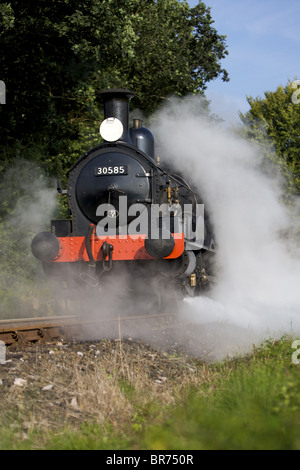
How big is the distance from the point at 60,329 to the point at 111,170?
2415 mm

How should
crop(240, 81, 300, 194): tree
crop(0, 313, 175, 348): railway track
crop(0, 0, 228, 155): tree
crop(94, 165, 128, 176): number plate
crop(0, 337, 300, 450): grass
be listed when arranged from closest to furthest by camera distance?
crop(0, 337, 300, 450): grass < crop(0, 313, 175, 348): railway track < crop(94, 165, 128, 176): number plate < crop(0, 0, 228, 155): tree < crop(240, 81, 300, 194): tree

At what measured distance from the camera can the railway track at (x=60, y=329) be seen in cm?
522

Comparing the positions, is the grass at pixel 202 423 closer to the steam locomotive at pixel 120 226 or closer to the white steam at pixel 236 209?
the steam locomotive at pixel 120 226

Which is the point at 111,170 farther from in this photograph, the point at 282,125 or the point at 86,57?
the point at 282,125

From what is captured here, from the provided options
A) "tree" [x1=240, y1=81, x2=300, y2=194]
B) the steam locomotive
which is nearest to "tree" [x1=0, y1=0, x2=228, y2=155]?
the steam locomotive

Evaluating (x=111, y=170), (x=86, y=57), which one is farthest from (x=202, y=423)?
(x=86, y=57)

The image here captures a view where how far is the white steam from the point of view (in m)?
9.15

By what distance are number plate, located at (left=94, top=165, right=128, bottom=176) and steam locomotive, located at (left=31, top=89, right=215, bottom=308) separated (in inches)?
0.5

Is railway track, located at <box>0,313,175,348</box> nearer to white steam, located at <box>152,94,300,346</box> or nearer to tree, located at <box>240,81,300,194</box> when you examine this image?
white steam, located at <box>152,94,300,346</box>

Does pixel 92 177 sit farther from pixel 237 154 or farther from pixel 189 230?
pixel 237 154

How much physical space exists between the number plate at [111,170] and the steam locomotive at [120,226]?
0.01m

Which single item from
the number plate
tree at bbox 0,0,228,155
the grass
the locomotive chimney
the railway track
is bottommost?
the grass

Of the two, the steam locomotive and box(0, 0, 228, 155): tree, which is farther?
A: box(0, 0, 228, 155): tree

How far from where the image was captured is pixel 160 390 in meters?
3.88
